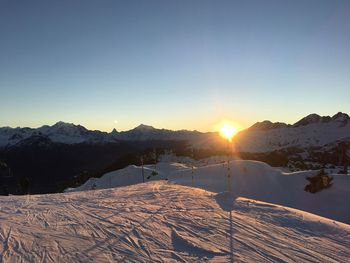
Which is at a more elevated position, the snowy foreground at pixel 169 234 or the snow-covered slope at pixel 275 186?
the snowy foreground at pixel 169 234

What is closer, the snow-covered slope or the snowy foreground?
the snowy foreground

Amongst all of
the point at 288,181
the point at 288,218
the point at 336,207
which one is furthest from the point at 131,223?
the point at 288,181

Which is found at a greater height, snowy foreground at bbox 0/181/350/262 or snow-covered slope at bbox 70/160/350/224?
snowy foreground at bbox 0/181/350/262

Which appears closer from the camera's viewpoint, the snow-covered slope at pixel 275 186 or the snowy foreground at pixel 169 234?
the snowy foreground at pixel 169 234

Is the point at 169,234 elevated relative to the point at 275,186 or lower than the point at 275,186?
elevated

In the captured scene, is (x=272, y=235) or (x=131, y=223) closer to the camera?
(x=272, y=235)

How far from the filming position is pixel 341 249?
11.0 metres

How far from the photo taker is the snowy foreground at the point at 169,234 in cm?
1011

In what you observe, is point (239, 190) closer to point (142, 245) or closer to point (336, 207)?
point (336, 207)

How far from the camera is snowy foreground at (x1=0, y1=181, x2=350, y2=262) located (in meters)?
10.1

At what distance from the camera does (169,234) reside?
12.3 meters

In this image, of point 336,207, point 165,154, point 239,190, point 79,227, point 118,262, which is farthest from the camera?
point 165,154

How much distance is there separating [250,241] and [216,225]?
2196 mm

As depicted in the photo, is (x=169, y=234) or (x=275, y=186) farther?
(x=275, y=186)
